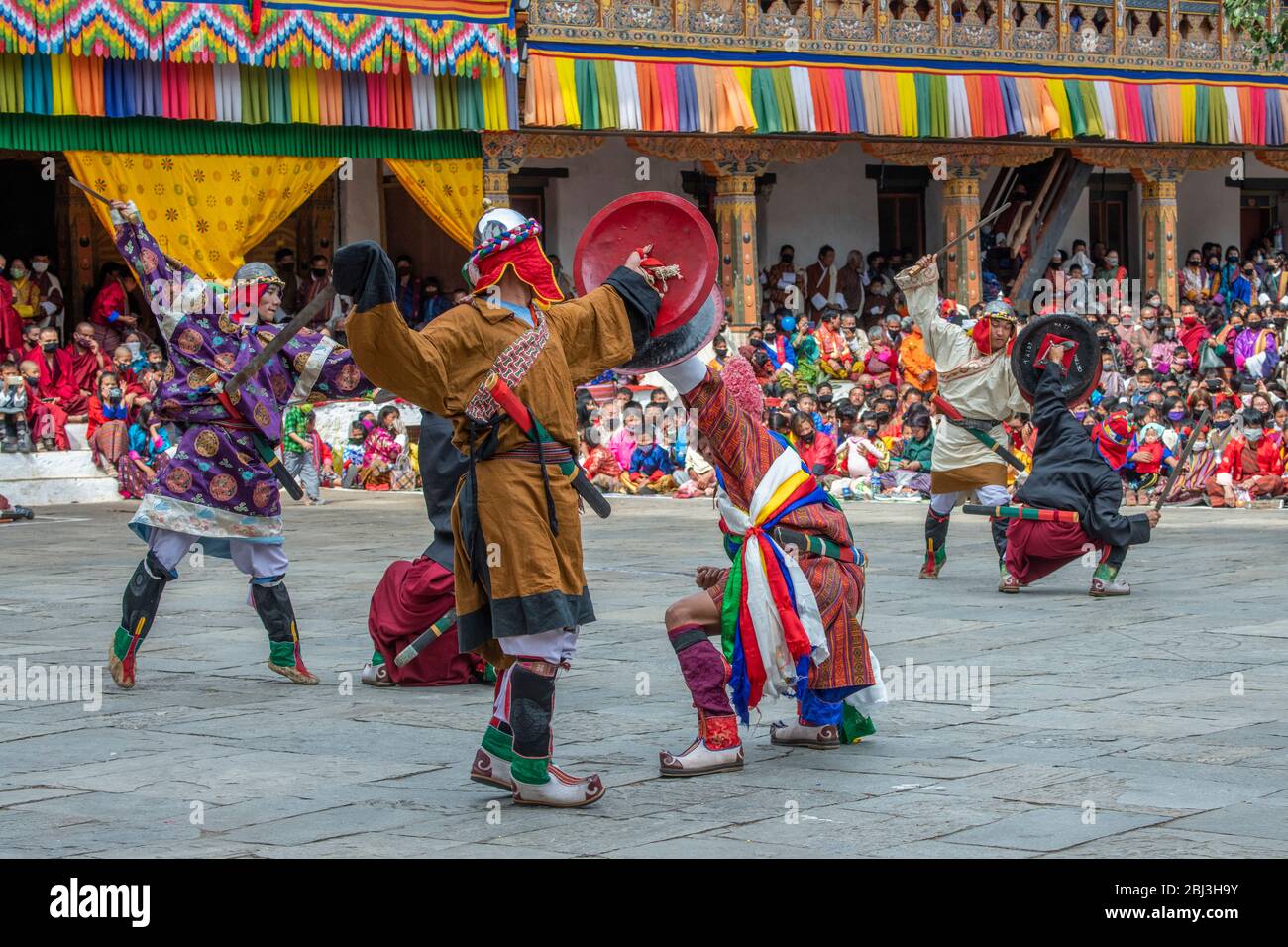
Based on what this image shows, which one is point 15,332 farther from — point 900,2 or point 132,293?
point 900,2

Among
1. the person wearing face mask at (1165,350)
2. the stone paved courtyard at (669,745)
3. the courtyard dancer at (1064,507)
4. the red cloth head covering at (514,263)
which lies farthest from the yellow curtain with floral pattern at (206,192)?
the red cloth head covering at (514,263)

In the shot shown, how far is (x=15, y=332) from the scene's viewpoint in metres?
18.7

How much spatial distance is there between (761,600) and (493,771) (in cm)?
93

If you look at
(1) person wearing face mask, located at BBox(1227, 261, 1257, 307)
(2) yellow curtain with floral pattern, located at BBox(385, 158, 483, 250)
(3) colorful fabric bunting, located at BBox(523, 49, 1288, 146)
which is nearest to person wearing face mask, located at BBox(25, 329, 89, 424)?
(2) yellow curtain with floral pattern, located at BBox(385, 158, 483, 250)

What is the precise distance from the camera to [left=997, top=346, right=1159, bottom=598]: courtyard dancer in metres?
9.63

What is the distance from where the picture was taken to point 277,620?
7.28 metres

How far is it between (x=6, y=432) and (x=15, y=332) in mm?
1646

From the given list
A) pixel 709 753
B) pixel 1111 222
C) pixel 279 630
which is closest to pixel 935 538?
pixel 279 630

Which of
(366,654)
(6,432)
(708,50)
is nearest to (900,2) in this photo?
(708,50)

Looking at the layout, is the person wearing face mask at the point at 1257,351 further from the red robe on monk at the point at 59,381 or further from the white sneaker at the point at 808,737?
the white sneaker at the point at 808,737

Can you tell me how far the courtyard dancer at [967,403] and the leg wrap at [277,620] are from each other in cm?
427

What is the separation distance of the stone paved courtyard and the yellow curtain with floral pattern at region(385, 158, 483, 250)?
9712mm

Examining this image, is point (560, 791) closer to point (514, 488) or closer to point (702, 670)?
point (702, 670)

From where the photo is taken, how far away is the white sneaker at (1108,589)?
9570 millimetres
